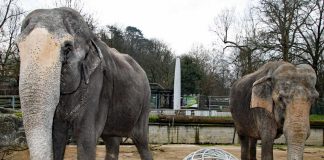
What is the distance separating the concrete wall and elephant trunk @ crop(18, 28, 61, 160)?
535 inches

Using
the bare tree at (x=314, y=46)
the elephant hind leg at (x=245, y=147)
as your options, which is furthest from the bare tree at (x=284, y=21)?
the elephant hind leg at (x=245, y=147)

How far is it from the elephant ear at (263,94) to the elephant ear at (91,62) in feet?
11.0

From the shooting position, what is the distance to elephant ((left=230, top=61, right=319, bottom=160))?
6.65 metres

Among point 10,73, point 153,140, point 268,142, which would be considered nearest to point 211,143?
point 153,140

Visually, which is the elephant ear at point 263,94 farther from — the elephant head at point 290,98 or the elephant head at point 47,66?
the elephant head at point 47,66

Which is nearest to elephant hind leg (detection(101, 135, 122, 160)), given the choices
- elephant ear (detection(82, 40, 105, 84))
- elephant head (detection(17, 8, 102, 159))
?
elephant ear (detection(82, 40, 105, 84))

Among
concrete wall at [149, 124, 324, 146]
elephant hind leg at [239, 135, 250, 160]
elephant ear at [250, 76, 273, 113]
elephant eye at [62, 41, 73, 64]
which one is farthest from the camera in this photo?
concrete wall at [149, 124, 324, 146]

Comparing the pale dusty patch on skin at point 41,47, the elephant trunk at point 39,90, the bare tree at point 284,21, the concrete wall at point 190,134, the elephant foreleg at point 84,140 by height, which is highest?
the bare tree at point 284,21

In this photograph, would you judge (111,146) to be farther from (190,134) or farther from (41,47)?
(190,134)

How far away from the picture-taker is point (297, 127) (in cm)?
662

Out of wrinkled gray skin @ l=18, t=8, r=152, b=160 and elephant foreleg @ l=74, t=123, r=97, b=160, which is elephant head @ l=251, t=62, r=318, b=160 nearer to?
wrinkled gray skin @ l=18, t=8, r=152, b=160

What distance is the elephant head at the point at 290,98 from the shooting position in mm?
6625

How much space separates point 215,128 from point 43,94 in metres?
14.8

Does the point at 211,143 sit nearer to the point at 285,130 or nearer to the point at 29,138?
the point at 285,130
